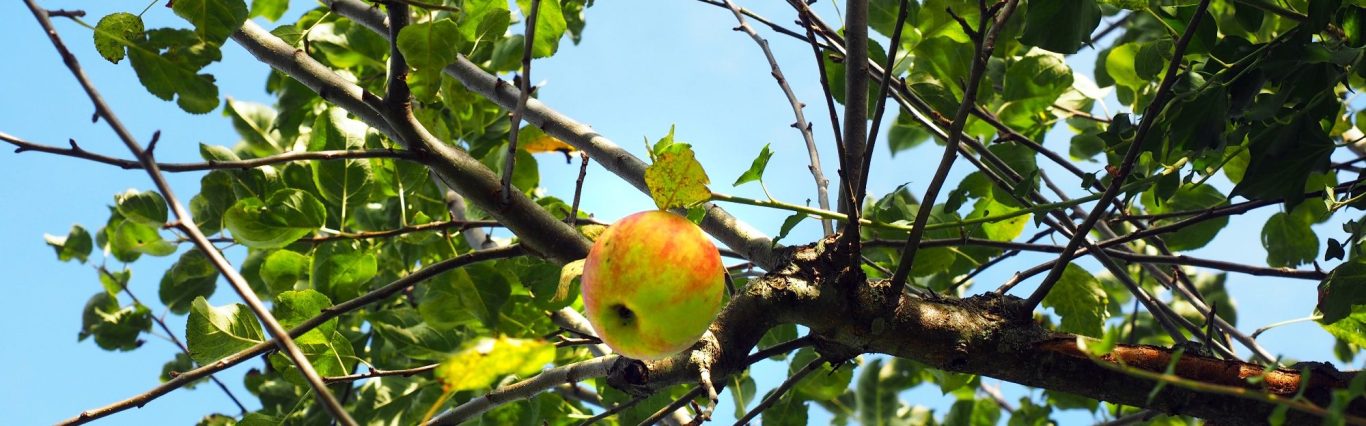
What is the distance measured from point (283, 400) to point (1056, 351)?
273 centimetres

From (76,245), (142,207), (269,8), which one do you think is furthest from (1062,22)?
(76,245)

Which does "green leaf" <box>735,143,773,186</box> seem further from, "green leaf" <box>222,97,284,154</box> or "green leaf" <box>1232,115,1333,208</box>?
"green leaf" <box>222,97,284,154</box>

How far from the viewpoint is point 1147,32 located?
2.23 meters

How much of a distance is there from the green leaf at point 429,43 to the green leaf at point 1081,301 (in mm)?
1415

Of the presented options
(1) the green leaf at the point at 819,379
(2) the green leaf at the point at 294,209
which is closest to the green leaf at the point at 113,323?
(2) the green leaf at the point at 294,209

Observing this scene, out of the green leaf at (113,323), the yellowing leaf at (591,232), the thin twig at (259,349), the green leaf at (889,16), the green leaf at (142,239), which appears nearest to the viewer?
the thin twig at (259,349)

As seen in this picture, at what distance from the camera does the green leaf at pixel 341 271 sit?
2131 millimetres

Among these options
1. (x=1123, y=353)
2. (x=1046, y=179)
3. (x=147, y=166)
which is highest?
(x=1046, y=179)

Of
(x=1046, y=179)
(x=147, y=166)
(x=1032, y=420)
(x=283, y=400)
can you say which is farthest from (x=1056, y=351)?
(x=283, y=400)

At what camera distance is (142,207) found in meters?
2.42

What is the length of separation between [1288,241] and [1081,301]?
0.55 m

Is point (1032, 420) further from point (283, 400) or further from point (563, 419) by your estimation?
point (283, 400)

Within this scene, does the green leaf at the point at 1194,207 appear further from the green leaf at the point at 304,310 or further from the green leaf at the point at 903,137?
the green leaf at the point at 304,310

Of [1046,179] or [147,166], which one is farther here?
[1046,179]
